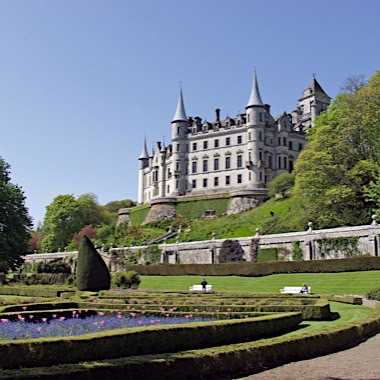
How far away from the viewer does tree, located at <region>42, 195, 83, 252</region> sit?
80438 mm

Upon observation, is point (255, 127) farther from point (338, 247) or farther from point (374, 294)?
point (374, 294)

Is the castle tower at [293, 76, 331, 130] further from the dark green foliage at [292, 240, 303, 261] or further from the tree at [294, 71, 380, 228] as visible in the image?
the dark green foliage at [292, 240, 303, 261]

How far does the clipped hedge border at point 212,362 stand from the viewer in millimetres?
7652

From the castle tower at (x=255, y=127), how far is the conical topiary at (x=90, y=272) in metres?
49.5

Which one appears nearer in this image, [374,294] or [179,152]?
[374,294]

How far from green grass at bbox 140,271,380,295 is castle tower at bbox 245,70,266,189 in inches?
1482

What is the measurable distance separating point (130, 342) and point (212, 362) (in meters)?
1.51

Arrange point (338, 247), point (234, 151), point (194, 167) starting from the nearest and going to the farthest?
1. point (338, 247)
2. point (234, 151)
3. point (194, 167)

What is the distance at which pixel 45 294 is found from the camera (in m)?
28.6

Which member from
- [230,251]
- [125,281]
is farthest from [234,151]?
[125,281]

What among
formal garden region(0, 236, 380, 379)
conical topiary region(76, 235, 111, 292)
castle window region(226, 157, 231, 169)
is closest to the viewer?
formal garden region(0, 236, 380, 379)

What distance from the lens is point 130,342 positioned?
9125mm

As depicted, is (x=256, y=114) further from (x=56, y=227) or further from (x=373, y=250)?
(x=373, y=250)

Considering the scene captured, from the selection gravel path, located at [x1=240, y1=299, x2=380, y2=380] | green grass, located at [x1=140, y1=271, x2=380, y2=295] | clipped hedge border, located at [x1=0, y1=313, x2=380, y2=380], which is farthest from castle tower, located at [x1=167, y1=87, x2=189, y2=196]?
gravel path, located at [x1=240, y1=299, x2=380, y2=380]
